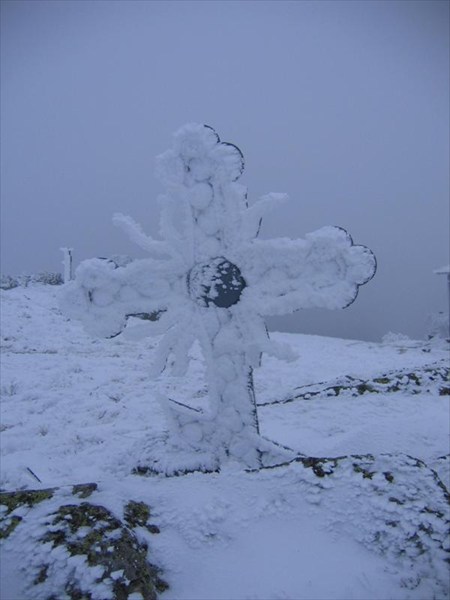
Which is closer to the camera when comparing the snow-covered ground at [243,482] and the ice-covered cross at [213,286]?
the snow-covered ground at [243,482]

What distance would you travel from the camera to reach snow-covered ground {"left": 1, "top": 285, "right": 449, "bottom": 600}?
5.79ft

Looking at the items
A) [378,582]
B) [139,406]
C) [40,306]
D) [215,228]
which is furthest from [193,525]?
[40,306]

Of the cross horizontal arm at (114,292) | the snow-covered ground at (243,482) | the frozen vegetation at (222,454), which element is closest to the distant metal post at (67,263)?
the snow-covered ground at (243,482)

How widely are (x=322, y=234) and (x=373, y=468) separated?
4.86ft

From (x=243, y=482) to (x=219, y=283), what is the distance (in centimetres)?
135

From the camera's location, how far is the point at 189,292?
3.14 meters

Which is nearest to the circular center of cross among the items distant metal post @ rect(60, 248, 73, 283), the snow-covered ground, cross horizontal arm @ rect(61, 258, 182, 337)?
cross horizontal arm @ rect(61, 258, 182, 337)

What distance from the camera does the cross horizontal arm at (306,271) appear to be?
2.73 meters

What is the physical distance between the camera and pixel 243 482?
93.2 inches

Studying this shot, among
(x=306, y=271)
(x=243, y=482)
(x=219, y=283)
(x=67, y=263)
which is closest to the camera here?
(x=243, y=482)

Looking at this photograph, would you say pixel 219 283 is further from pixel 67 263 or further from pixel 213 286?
pixel 67 263

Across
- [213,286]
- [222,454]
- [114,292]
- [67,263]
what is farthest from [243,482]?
[67,263]

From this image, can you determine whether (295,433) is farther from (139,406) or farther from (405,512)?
(139,406)

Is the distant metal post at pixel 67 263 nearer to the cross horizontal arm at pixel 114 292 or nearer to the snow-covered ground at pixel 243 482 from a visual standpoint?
the snow-covered ground at pixel 243 482
